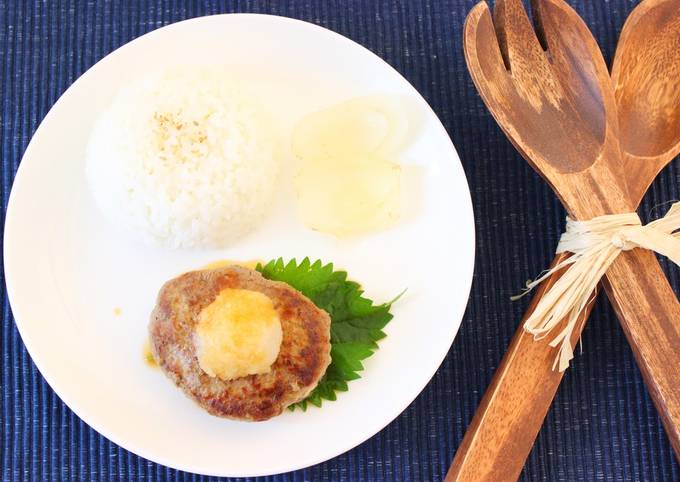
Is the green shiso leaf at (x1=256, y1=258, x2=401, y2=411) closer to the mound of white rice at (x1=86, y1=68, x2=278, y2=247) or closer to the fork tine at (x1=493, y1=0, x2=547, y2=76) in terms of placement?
the mound of white rice at (x1=86, y1=68, x2=278, y2=247)

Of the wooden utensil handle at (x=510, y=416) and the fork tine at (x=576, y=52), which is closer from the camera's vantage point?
the wooden utensil handle at (x=510, y=416)

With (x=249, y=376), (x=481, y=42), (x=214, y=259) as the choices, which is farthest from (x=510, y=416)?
(x=481, y=42)

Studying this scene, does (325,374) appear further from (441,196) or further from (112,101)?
(112,101)

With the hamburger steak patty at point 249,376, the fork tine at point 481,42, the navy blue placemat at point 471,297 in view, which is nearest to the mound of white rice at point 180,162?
the hamburger steak patty at point 249,376

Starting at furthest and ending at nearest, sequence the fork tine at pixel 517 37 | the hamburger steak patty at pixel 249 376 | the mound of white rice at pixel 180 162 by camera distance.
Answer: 1. the fork tine at pixel 517 37
2. the mound of white rice at pixel 180 162
3. the hamburger steak patty at pixel 249 376

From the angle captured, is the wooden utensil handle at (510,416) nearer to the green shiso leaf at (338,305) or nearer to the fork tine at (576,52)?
the green shiso leaf at (338,305)

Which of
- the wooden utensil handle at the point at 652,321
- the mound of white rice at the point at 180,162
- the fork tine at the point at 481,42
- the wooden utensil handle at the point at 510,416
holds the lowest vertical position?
the wooden utensil handle at the point at 510,416

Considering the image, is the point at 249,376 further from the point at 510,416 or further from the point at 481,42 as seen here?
the point at 481,42

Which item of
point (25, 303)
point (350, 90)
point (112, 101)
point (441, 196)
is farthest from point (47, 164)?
point (441, 196)
